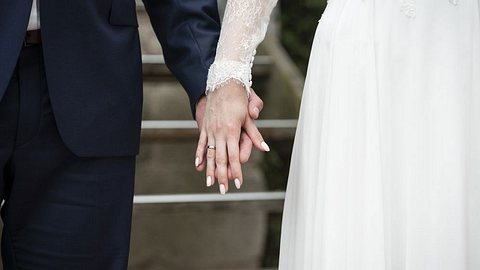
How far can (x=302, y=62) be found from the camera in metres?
5.60

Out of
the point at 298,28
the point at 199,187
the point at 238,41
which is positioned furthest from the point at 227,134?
the point at 298,28

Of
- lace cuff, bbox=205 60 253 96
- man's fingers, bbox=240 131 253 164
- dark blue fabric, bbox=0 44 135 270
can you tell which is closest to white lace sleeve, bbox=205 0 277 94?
lace cuff, bbox=205 60 253 96

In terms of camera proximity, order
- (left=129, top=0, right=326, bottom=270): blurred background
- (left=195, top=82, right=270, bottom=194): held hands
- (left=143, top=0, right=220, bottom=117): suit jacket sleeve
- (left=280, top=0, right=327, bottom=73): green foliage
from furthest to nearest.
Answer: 1. (left=280, top=0, right=327, bottom=73): green foliage
2. (left=129, top=0, right=326, bottom=270): blurred background
3. (left=143, top=0, right=220, bottom=117): suit jacket sleeve
4. (left=195, top=82, right=270, bottom=194): held hands

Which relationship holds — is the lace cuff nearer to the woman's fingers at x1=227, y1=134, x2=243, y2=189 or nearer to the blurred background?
the woman's fingers at x1=227, y1=134, x2=243, y2=189

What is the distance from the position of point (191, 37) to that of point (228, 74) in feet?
0.53

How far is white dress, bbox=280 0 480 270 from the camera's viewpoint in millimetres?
2082

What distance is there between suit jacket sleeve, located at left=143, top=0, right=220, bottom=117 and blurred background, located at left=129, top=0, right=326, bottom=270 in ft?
5.81

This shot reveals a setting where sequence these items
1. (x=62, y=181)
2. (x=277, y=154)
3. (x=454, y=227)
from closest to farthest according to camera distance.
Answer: (x=454, y=227), (x=62, y=181), (x=277, y=154)

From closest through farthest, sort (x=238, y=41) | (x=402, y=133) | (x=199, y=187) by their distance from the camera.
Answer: (x=402, y=133)
(x=238, y=41)
(x=199, y=187)

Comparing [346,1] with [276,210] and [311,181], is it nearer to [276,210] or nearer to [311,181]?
[311,181]

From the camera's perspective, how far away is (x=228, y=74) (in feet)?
7.21

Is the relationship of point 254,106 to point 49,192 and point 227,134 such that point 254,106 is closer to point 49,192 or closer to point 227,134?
point 227,134

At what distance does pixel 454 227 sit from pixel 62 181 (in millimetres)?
846

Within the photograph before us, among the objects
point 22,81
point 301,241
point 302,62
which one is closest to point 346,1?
point 301,241
